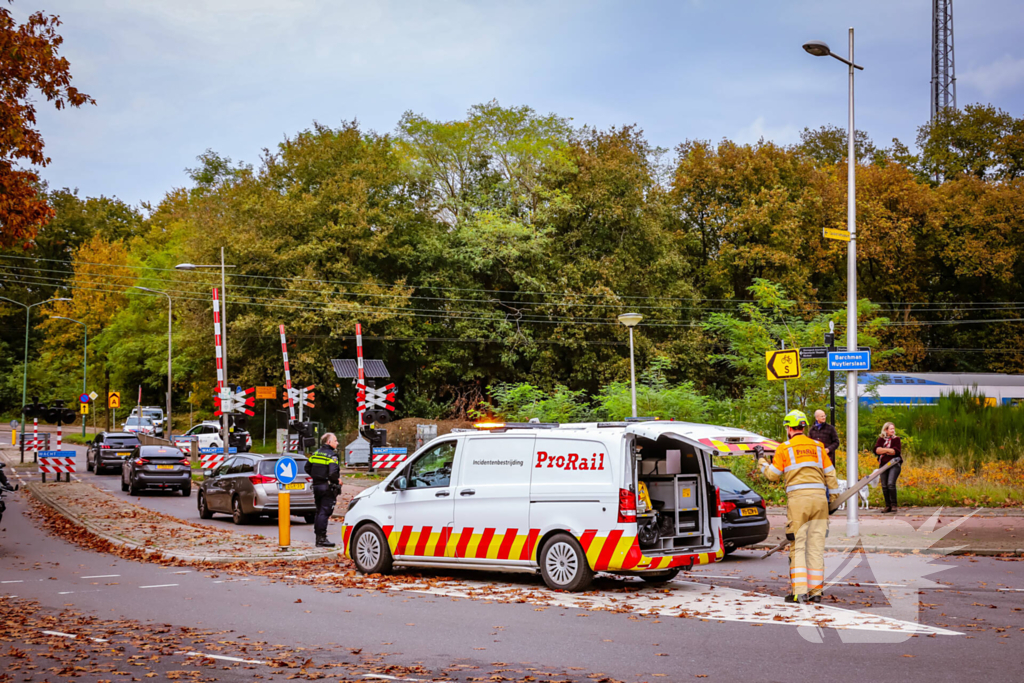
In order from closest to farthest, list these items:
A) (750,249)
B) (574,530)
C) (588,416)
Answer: (574,530)
(588,416)
(750,249)

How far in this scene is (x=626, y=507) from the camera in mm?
10414

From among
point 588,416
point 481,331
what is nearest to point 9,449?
point 481,331

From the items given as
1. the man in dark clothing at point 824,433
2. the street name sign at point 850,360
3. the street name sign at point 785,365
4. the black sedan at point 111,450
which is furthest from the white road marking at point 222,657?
the black sedan at point 111,450

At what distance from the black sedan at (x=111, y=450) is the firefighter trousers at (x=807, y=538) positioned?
1301 inches

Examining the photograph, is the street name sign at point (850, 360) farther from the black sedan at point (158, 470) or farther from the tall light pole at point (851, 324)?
the black sedan at point (158, 470)

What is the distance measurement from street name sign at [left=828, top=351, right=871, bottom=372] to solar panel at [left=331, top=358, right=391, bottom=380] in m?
21.5

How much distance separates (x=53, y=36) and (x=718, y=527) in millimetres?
12481

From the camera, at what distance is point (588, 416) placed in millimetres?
31141

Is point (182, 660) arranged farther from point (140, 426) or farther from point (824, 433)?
point (140, 426)

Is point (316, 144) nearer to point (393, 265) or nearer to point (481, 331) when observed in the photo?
point (393, 265)

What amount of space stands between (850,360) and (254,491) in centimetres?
1193

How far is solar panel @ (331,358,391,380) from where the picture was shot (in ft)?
119

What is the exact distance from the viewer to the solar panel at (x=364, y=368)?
119 feet

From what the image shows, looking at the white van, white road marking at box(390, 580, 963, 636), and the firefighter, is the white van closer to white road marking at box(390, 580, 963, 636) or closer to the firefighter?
white road marking at box(390, 580, 963, 636)
